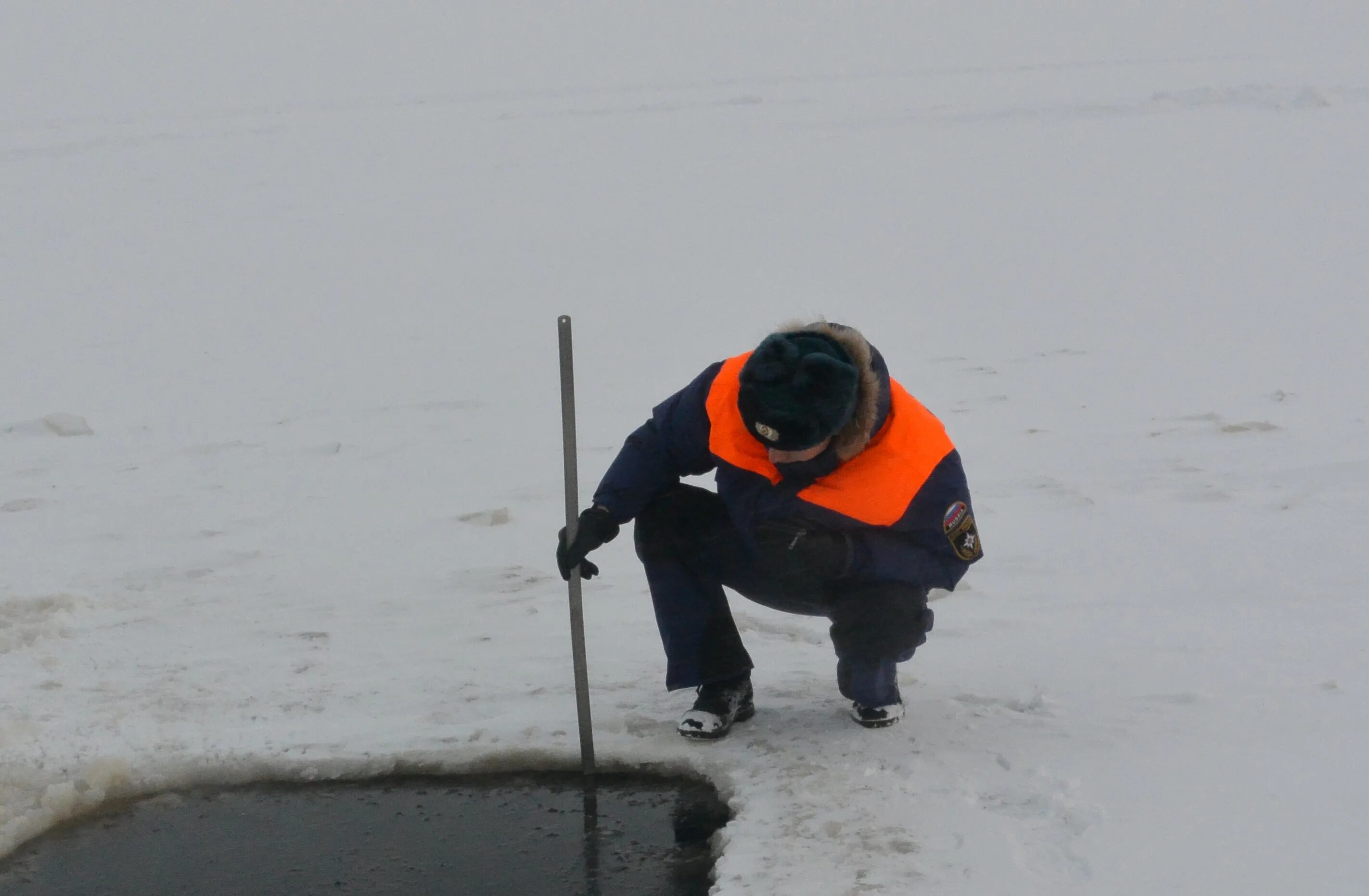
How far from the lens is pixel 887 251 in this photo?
30.6ft

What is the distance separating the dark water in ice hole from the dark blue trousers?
11.9 inches

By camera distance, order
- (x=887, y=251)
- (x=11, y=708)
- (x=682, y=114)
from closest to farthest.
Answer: (x=11, y=708) → (x=887, y=251) → (x=682, y=114)

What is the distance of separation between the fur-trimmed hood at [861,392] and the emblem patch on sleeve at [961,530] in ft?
0.75

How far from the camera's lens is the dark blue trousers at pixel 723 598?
2.85 meters

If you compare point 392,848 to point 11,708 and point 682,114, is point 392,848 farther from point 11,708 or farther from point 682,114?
point 682,114

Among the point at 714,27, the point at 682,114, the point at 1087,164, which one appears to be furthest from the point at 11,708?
the point at 714,27

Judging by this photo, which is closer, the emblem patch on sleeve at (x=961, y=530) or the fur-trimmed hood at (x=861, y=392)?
the fur-trimmed hood at (x=861, y=392)

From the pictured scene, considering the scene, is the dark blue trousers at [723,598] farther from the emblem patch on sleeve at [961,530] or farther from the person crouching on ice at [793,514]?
the emblem patch on sleeve at [961,530]

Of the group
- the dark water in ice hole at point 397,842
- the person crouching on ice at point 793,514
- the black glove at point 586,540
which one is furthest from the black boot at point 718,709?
the black glove at point 586,540

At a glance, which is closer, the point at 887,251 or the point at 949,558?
the point at 949,558

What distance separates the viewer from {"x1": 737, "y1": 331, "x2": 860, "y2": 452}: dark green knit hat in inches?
99.6

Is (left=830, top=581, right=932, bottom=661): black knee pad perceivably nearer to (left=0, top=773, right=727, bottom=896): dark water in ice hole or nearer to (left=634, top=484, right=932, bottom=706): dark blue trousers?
(left=634, top=484, right=932, bottom=706): dark blue trousers

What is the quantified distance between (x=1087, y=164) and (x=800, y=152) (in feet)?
8.90

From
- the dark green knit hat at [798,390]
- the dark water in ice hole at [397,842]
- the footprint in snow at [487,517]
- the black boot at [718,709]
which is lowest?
the dark water in ice hole at [397,842]
